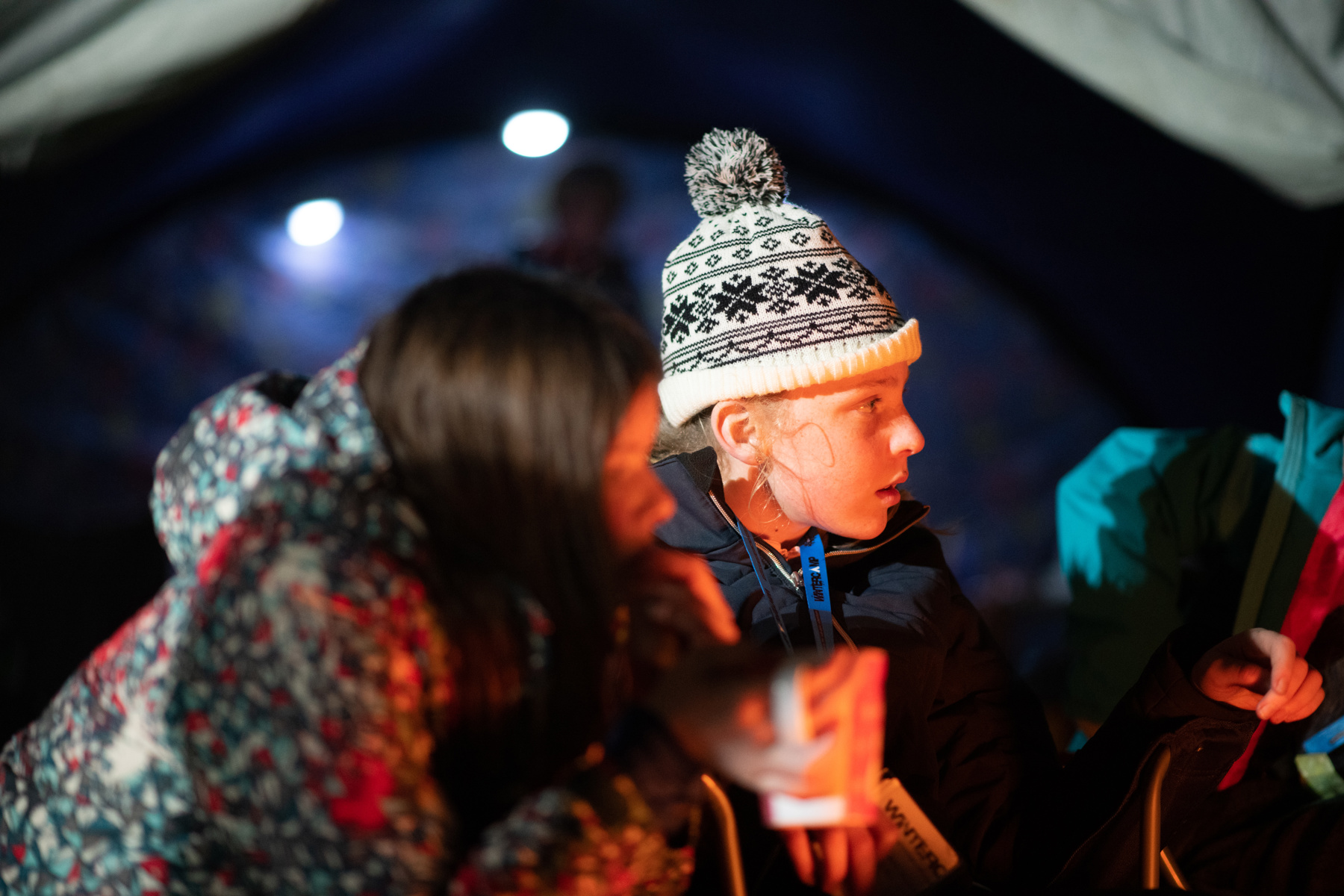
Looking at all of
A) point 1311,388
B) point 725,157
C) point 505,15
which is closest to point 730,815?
point 725,157

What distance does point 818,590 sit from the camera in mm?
1358

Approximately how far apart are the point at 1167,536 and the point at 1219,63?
0.85 m

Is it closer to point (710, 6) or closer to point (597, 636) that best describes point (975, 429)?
point (710, 6)

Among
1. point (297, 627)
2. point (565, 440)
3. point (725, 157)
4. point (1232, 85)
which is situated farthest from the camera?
point (1232, 85)

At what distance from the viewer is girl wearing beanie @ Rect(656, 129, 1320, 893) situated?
1307mm

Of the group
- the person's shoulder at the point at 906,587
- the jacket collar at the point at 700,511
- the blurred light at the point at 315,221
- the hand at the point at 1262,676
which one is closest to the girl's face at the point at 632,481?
the jacket collar at the point at 700,511

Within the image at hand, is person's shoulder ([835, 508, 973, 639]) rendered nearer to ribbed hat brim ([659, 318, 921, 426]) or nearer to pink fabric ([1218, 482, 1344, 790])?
ribbed hat brim ([659, 318, 921, 426])

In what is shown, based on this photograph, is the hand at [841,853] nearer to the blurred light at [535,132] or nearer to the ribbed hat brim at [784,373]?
the ribbed hat brim at [784,373]

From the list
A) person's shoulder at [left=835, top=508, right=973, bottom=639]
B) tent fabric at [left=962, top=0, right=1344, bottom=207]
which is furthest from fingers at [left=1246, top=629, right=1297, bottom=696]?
tent fabric at [left=962, top=0, right=1344, bottom=207]

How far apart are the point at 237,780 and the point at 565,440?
1.20ft

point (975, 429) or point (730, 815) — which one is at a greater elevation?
point (730, 815)

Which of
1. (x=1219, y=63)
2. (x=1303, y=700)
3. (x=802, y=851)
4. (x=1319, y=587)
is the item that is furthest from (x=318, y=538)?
(x=1219, y=63)

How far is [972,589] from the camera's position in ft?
10.2

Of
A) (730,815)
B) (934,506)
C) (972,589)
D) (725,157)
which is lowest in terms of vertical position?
(972,589)
